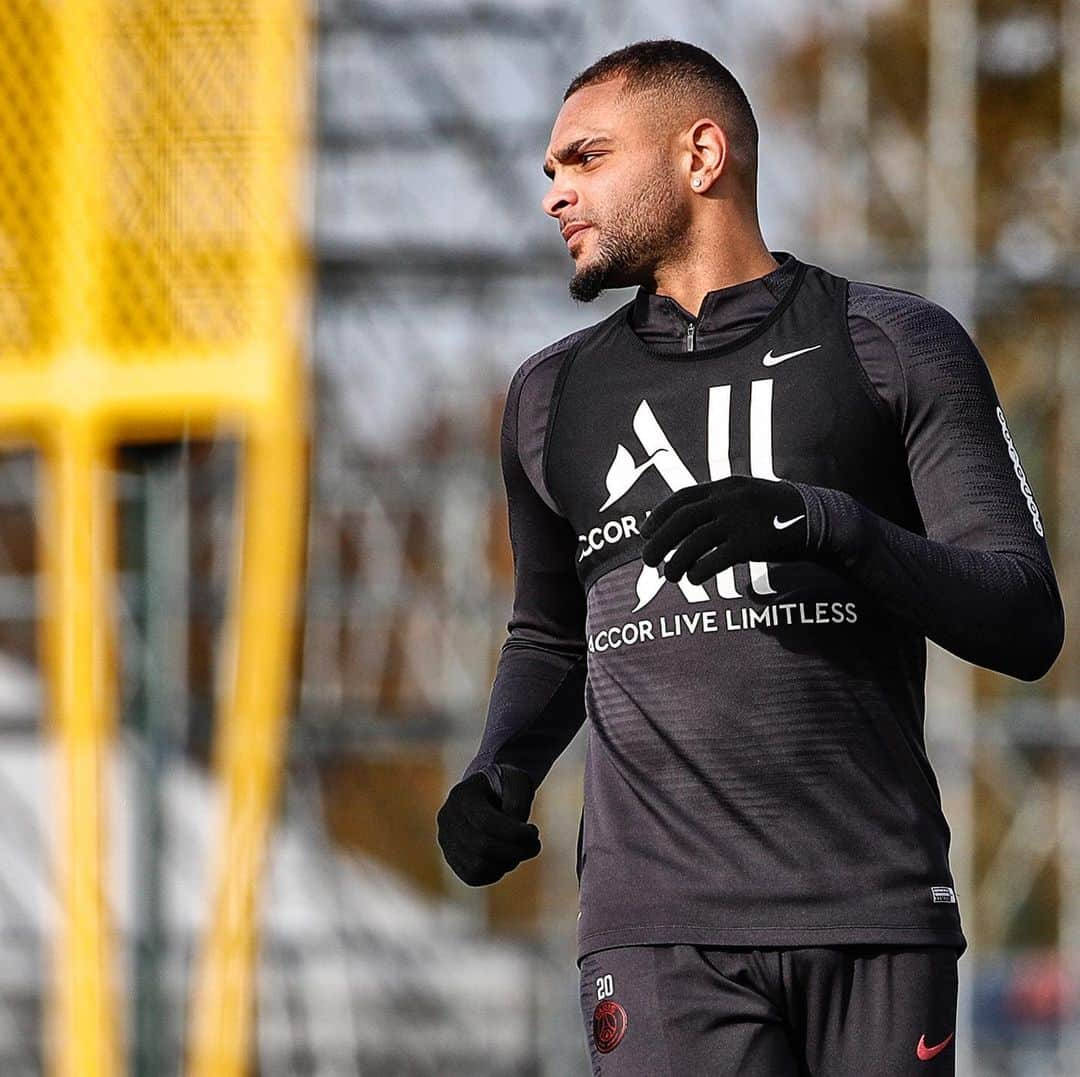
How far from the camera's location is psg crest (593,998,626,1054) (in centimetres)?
252

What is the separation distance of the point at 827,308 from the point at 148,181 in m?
4.42

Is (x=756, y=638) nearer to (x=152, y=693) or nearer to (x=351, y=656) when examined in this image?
(x=152, y=693)

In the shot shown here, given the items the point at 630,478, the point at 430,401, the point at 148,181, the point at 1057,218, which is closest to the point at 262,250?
the point at 148,181

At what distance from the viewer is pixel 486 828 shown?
2533mm

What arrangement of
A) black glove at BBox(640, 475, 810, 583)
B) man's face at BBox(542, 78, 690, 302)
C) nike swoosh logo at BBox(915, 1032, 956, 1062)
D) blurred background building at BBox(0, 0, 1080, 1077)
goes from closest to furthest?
black glove at BBox(640, 475, 810, 583) → nike swoosh logo at BBox(915, 1032, 956, 1062) → man's face at BBox(542, 78, 690, 302) → blurred background building at BBox(0, 0, 1080, 1077)

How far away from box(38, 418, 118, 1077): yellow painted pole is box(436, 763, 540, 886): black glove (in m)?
4.15

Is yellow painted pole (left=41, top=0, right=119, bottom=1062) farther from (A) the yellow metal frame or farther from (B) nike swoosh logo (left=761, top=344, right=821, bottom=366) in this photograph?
(B) nike swoosh logo (left=761, top=344, right=821, bottom=366)

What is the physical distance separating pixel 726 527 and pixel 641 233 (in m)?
0.56

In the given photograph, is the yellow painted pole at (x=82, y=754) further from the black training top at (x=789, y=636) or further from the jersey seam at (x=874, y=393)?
the jersey seam at (x=874, y=393)

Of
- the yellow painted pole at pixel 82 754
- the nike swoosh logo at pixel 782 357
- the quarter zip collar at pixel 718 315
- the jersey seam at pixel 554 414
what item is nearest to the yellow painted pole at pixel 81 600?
the yellow painted pole at pixel 82 754

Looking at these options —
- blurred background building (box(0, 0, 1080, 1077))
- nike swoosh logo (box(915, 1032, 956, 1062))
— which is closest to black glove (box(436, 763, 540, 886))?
nike swoosh logo (box(915, 1032, 956, 1062))

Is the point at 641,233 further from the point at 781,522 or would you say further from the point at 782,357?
the point at 781,522

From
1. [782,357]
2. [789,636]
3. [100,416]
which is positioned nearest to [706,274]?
[782,357]

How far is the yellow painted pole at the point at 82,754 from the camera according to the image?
6605 millimetres
